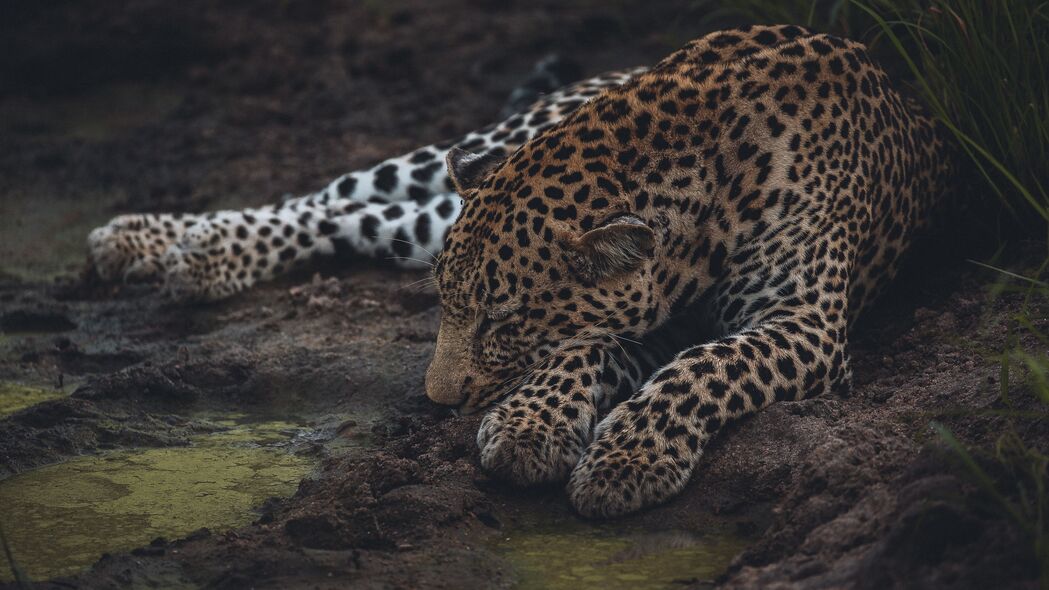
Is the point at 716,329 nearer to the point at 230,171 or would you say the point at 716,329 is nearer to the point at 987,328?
the point at 987,328

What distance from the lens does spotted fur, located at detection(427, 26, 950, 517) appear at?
15.3 feet

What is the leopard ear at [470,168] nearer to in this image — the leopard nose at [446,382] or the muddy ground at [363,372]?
the leopard nose at [446,382]

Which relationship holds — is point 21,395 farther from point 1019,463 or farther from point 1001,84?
point 1001,84

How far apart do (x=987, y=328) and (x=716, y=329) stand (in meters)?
1.10

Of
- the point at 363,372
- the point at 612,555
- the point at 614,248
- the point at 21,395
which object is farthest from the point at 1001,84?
the point at 21,395

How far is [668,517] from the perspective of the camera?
14.3 feet

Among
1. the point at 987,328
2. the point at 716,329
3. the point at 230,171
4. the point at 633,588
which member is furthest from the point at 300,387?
the point at 230,171

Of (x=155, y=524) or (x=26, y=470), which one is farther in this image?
(x=26, y=470)

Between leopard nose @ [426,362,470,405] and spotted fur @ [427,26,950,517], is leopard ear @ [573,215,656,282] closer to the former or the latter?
spotted fur @ [427,26,950,517]

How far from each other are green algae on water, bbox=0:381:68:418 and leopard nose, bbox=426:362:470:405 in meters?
2.13

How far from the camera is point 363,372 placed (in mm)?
6086

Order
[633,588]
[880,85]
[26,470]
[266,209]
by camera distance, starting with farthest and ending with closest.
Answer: [266,209]
[880,85]
[26,470]
[633,588]

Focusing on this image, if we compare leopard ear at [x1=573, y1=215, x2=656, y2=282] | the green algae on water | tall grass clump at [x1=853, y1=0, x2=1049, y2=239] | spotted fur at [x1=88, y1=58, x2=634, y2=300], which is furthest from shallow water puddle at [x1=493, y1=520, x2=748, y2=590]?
spotted fur at [x1=88, y1=58, x2=634, y2=300]

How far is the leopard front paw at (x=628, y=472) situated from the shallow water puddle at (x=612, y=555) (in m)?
0.08
